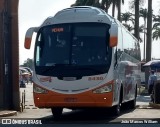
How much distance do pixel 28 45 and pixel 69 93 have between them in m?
2.14

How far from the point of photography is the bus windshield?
16.6 metres

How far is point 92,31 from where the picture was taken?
1688 cm

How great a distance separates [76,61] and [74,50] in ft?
1.29

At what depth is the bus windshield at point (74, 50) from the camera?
652 inches

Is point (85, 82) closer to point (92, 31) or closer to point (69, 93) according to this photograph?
point (69, 93)

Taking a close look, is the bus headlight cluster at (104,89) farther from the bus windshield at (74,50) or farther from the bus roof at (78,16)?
the bus roof at (78,16)

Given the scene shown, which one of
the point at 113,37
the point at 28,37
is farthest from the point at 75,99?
the point at 28,37

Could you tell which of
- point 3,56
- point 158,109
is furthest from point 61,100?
point 158,109

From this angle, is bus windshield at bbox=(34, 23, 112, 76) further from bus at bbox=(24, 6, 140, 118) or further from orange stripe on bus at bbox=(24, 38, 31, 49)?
orange stripe on bus at bbox=(24, 38, 31, 49)

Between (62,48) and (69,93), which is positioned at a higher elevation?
(62,48)

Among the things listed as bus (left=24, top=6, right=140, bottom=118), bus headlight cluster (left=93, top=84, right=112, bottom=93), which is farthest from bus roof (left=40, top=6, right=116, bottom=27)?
bus headlight cluster (left=93, top=84, right=112, bottom=93)

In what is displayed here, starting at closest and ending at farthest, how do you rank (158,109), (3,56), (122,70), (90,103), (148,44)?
(90,103) → (122,70) → (3,56) → (158,109) → (148,44)

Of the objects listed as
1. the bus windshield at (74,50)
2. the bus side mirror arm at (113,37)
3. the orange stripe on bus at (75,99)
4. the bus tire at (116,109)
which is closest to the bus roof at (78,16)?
the bus windshield at (74,50)

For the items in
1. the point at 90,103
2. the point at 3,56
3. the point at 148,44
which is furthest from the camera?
the point at 148,44
